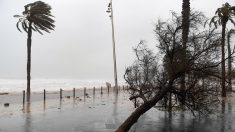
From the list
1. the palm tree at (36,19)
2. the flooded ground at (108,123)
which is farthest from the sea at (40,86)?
the flooded ground at (108,123)

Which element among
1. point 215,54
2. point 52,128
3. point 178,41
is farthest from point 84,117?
point 215,54

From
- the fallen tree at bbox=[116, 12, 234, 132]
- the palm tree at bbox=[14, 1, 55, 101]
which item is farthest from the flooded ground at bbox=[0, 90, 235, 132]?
the palm tree at bbox=[14, 1, 55, 101]

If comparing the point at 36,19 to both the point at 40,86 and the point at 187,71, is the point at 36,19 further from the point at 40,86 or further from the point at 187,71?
the point at 40,86

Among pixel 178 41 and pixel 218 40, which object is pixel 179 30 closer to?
pixel 178 41

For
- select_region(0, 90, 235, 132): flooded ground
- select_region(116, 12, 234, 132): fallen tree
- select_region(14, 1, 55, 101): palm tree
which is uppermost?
select_region(14, 1, 55, 101): palm tree

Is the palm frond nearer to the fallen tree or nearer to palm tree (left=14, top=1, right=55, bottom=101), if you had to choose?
palm tree (left=14, top=1, right=55, bottom=101)

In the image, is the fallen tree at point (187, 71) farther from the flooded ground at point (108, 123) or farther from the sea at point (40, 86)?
the sea at point (40, 86)

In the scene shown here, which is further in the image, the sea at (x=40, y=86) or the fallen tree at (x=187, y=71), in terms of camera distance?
the sea at (x=40, y=86)

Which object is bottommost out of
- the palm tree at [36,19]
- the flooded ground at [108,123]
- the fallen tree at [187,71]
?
the flooded ground at [108,123]

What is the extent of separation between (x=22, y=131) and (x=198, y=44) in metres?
9.35

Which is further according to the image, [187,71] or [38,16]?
[38,16]

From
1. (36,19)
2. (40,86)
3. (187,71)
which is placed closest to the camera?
(187,71)

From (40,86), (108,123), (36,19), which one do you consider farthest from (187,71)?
(40,86)

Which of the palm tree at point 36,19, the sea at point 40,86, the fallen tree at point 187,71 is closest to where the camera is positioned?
the fallen tree at point 187,71
